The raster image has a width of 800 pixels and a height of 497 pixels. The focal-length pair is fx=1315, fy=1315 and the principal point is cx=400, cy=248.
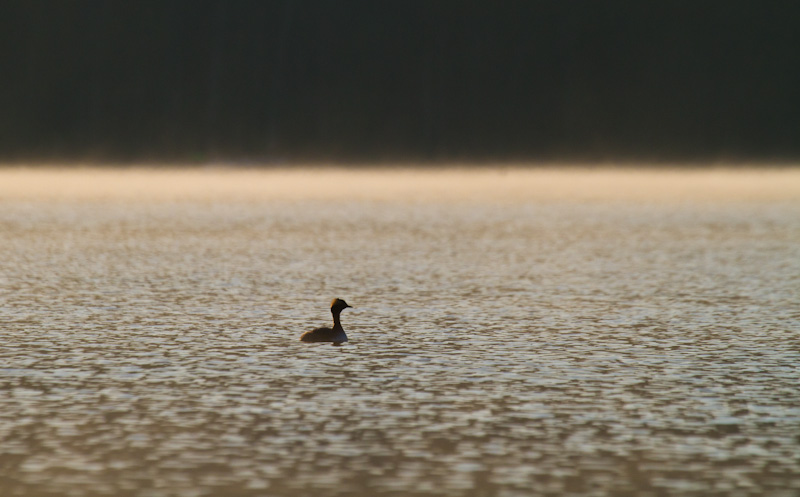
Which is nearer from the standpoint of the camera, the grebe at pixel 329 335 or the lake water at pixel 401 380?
the lake water at pixel 401 380

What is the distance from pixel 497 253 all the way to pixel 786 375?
36.8m

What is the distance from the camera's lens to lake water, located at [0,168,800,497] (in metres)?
16.2

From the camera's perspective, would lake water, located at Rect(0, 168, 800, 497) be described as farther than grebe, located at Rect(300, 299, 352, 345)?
No

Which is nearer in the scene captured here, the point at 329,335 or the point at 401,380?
the point at 401,380

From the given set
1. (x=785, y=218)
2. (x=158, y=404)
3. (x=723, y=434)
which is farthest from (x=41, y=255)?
(x=785, y=218)

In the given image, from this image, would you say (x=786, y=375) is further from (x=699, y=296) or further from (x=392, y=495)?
(x=699, y=296)

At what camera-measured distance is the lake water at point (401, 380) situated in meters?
16.2

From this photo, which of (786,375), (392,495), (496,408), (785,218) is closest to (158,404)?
(496,408)

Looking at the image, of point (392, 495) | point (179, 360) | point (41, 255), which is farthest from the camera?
point (41, 255)

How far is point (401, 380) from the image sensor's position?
74.9 ft

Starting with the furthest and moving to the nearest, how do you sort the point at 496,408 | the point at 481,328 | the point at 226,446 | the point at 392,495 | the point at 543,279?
the point at 543,279 < the point at 481,328 < the point at 496,408 < the point at 226,446 < the point at 392,495

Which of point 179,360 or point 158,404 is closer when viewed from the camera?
point 158,404

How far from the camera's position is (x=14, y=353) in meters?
26.0

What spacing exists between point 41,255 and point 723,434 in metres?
43.2
